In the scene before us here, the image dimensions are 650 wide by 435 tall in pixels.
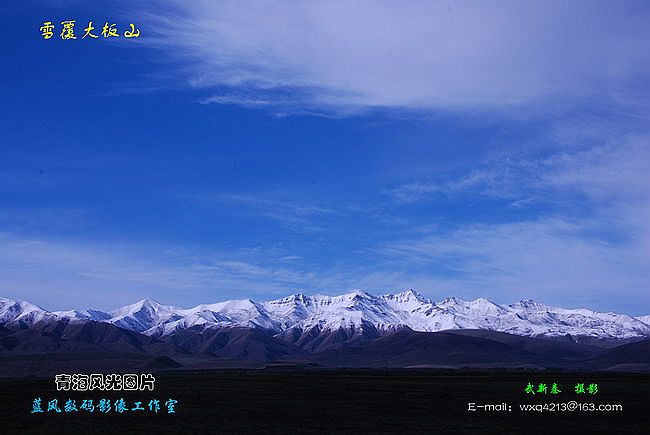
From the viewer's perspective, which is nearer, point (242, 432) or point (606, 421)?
A: point (242, 432)

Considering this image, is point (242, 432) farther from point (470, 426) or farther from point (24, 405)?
point (24, 405)

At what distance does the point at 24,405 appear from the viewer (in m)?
62.8

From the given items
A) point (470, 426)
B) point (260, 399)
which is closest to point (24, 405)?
point (260, 399)

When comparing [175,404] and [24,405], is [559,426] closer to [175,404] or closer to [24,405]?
[175,404]

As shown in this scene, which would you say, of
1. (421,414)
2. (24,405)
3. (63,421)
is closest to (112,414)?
(63,421)

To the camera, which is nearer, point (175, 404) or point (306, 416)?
point (306, 416)

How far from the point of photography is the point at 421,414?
185 ft

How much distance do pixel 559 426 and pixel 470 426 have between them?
258 inches

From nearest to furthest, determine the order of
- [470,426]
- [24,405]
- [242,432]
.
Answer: [242,432] < [470,426] < [24,405]

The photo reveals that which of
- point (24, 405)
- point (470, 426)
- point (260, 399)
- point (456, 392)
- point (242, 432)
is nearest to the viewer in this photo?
point (242, 432)

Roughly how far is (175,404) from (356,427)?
2262 centimetres

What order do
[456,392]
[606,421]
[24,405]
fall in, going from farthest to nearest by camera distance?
[456,392] < [24,405] < [606,421]

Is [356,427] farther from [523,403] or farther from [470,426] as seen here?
[523,403]

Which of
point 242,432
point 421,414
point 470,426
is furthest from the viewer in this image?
point 421,414
